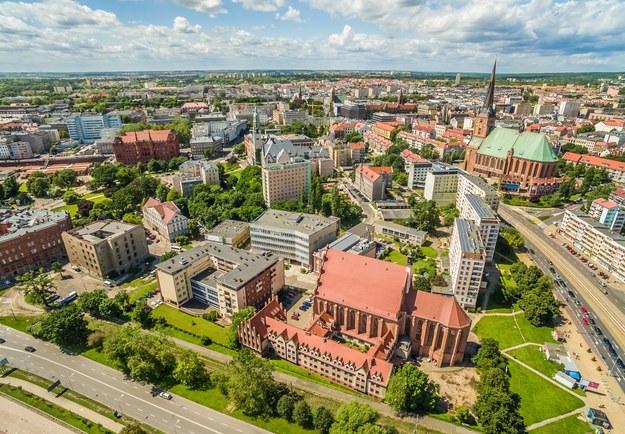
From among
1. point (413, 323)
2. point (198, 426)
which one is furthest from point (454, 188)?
point (198, 426)

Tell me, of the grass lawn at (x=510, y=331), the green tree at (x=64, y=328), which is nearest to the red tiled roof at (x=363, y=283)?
the grass lawn at (x=510, y=331)

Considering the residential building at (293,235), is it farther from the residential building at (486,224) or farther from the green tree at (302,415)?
the green tree at (302,415)

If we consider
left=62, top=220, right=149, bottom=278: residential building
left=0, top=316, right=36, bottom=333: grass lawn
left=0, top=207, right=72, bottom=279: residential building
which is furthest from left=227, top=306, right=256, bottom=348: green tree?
left=0, top=207, right=72, bottom=279: residential building

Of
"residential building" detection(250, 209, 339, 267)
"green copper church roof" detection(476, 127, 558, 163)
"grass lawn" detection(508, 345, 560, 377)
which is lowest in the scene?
"grass lawn" detection(508, 345, 560, 377)

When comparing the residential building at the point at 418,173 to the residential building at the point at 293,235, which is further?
the residential building at the point at 418,173

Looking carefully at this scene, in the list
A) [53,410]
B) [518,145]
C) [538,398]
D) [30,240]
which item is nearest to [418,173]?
[518,145]

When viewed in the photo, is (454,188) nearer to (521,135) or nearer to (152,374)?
(521,135)

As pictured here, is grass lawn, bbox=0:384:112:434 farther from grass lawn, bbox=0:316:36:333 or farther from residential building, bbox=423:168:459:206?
residential building, bbox=423:168:459:206
